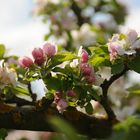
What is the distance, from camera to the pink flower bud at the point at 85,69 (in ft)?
4.70

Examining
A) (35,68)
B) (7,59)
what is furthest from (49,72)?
(7,59)

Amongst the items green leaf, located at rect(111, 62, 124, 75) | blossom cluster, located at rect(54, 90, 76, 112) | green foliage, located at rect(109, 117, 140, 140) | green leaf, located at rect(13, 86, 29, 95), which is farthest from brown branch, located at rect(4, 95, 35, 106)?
green foliage, located at rect(109, 117, 140, 140)

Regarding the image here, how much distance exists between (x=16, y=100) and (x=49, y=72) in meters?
0.19

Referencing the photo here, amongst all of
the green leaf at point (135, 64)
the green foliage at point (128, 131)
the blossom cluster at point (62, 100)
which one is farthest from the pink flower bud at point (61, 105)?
the green foliage at point (128, 131)

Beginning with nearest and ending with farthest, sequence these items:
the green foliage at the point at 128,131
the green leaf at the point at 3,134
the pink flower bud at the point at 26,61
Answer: the green foliage at the point at 128,131 < the green leaf at the point at 3,134 < the pink flower bud at the point at 26,61

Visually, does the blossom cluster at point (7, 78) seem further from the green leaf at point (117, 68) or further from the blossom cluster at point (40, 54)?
the green leaf at point (117, 68)

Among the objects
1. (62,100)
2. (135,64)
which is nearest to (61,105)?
(62,100)

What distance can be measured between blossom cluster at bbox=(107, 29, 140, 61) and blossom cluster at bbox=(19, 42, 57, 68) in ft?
0.56

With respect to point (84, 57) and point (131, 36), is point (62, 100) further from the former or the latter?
point (131, 36)

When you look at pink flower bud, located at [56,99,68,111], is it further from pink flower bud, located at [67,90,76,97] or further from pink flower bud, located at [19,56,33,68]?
pink flower bud, located at [19,56,33,68]

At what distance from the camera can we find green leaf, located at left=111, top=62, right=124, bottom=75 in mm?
1411

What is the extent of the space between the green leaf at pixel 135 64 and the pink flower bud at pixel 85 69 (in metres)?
0.12

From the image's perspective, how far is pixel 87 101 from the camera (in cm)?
145

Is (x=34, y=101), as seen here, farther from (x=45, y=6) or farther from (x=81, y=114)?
(x=45, y=6)
